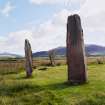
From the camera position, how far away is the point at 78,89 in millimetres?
22484

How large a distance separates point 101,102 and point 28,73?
52.3 ft

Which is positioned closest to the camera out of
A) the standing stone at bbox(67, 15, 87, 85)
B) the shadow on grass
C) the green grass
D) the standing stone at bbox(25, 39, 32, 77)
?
the green grass

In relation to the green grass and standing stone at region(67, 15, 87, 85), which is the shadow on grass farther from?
standing stone at region(67, 15, 87, 85)

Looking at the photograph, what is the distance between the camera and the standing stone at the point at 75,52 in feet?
82.5

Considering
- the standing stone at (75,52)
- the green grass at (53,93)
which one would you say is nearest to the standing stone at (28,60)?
the green grass at (53,93)

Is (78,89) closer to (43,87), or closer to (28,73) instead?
(43,87)

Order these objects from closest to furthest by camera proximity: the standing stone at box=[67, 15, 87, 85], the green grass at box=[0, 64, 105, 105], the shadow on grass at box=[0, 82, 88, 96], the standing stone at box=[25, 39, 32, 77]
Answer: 1. the green grass at box=[0, 64, 105, 105]
2. the shadow on grass at box=[0, 82, 88, 96]
3. the standing stone at box=[67, 15, 87, 85]
4. the standing stone at box=[25, 39, 32, 77]

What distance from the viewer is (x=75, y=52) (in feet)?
83.5

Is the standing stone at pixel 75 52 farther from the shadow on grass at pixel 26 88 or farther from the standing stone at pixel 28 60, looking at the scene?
the standing stone at pixel 28 60

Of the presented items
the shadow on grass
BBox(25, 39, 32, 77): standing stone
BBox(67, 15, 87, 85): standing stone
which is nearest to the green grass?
the shadow on grass

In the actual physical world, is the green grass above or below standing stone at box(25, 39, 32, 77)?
below

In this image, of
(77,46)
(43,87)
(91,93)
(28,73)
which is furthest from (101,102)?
(28,73)

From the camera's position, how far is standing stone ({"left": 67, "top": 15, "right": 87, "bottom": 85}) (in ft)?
82.5

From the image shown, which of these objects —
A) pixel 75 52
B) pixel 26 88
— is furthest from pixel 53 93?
pixel 75 52
